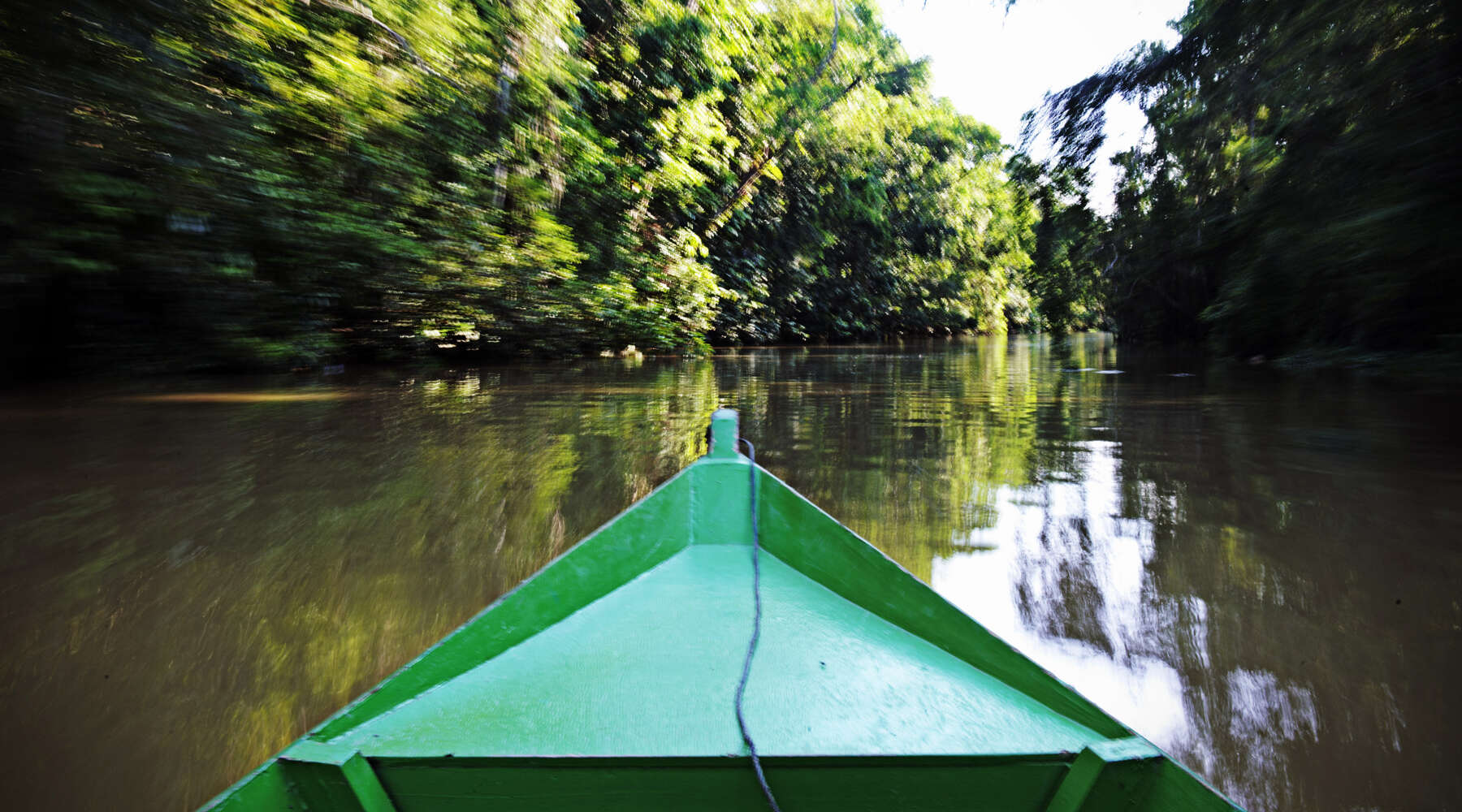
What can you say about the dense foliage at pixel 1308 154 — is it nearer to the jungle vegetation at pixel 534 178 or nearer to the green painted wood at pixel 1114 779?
the jungle vegetation at pixel 534 178

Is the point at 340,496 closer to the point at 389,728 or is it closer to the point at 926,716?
the point at 389,728

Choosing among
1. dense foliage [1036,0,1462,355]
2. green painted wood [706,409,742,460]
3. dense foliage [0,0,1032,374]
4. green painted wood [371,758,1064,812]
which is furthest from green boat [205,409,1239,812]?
dense foliage [0,0,1032,374]

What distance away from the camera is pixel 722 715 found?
4.25 ft

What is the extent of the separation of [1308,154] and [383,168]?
782 centimetres

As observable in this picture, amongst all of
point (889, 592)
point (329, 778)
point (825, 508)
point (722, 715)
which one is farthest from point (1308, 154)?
point (329, 778)

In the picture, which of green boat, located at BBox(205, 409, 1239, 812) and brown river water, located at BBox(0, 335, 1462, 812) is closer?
green boat, located at BBox(205, 409, 1239, 812)

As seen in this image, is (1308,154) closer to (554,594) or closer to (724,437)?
(724,437)

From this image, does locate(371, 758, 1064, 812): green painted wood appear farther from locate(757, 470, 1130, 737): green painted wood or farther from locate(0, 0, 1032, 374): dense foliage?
locate(0, 0, 1032, 374): dense foliage

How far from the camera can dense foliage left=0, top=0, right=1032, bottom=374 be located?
532 cm

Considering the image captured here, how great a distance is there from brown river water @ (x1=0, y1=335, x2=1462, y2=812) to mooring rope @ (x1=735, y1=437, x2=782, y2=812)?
623 mm

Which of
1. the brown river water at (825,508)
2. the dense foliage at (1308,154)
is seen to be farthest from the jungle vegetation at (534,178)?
the brown river water at (825,508)

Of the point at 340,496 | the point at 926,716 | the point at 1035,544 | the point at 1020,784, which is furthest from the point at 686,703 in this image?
the point at 340,496

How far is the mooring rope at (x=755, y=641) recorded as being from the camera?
3.49 ft

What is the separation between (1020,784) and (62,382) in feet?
29.5
